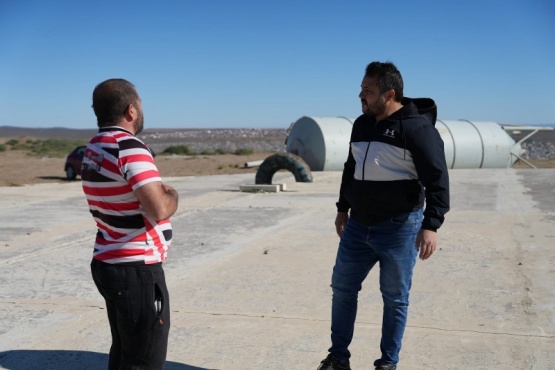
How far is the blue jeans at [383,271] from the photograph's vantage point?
4180 mm

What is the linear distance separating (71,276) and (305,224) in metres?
4.45

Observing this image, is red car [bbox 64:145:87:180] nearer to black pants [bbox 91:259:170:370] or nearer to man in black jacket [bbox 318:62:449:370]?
man in black jacket [bbox 318:62:449:370]

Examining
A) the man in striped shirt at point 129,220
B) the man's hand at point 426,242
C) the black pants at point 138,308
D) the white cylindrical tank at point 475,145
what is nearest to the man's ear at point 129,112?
the man in striped shirt at point 129,220

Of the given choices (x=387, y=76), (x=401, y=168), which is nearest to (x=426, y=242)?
(x=401, y=168)

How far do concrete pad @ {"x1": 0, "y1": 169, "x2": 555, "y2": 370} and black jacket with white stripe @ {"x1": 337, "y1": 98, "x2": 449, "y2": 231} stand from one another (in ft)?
3.60

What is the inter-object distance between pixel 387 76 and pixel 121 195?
175 cm

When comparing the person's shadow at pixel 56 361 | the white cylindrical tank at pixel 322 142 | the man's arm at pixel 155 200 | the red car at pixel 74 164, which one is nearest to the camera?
the man's arm at pixel 155 200

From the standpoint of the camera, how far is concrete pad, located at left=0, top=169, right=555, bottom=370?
484 cm

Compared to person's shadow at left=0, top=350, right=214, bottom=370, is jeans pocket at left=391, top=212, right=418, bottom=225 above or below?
above

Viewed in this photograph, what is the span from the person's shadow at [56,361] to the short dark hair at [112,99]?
76.2 inches

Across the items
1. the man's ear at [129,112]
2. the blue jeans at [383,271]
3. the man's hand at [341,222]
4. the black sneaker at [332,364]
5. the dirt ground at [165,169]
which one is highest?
the man's ear at [129,112]

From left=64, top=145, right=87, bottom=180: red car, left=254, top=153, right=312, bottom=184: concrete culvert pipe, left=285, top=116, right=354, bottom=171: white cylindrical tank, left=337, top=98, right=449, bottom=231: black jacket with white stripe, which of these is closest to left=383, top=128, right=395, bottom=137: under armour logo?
left=337, top=98, right=449, bottom=231: black jacket with white stripe

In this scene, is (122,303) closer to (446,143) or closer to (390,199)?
(390,199)

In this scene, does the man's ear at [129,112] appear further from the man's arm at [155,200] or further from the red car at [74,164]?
the red car at [74,164]
